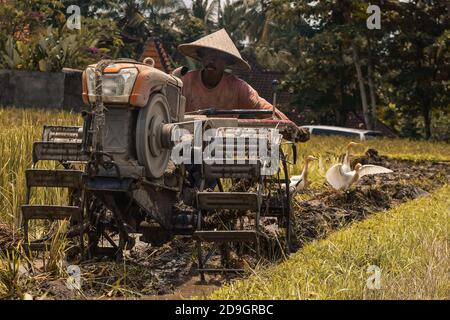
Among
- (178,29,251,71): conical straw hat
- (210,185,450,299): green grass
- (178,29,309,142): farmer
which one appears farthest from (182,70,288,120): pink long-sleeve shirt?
(210,185,450,299): green grass

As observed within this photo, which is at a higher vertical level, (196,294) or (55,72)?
(55,72)

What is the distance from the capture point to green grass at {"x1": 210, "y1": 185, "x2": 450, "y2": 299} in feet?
15.5

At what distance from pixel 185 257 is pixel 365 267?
174 cm

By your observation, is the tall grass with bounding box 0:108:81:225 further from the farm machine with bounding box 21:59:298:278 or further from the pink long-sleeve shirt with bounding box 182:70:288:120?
the pink long-sleeve shirt with bounding box 182:70:288:120

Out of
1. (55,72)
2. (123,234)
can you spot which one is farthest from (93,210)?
(55,72)

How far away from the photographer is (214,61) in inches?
316

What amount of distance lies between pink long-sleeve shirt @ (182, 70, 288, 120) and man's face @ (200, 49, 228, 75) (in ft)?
0.29

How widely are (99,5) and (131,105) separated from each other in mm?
36836

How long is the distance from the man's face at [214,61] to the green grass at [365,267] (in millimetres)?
1850

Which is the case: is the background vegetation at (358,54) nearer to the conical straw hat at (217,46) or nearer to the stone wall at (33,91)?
the stone wall at (33,91)

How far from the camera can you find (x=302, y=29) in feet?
133

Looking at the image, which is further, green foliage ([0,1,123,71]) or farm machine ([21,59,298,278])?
green foliage ([0,1,123,71])

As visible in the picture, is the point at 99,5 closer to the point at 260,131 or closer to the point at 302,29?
the point at 302,29

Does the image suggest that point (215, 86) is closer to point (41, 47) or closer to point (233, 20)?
point (41, 47)
